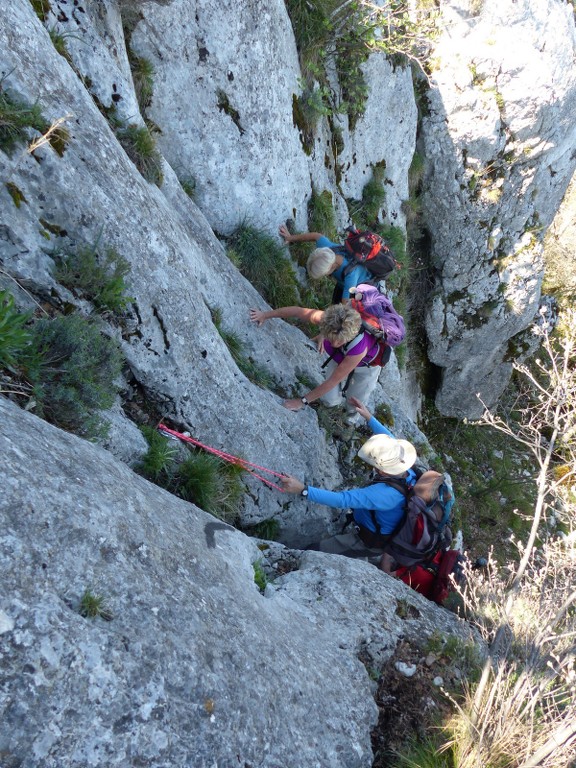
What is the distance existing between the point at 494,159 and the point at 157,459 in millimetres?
12798

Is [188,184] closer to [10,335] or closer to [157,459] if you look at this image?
[157,459]

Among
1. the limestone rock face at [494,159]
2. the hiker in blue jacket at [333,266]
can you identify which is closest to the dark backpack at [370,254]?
the hiker in blue jacket at [333,266]

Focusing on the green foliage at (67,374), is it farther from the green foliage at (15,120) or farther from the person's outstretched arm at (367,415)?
the person's outstretched arm at (367,415)

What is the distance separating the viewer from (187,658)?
3.29 metres

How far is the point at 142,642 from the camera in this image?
313 cm

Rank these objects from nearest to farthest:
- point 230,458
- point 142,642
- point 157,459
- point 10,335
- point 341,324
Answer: point 142,642
point 10,335
point 157,459
point 230,458
point 341,324

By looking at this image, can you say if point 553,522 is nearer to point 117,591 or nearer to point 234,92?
point 234,92

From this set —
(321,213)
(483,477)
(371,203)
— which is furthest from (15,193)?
(483,477)

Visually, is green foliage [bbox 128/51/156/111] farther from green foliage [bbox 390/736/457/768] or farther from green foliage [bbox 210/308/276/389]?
green foliage [bbox 390/736/457/768]

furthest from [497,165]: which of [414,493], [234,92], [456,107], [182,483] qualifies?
[182,483]

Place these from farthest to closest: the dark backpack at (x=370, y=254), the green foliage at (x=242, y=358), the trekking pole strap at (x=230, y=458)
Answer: the dark backpack at (x=370, y=254) < the green foliage at (x=242, y=358) < the trekking pole strap at (x=230, y=458)

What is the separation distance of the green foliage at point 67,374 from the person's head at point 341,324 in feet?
9.60

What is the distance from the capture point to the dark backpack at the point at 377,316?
268 inches

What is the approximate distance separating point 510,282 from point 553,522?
27.9 feet
